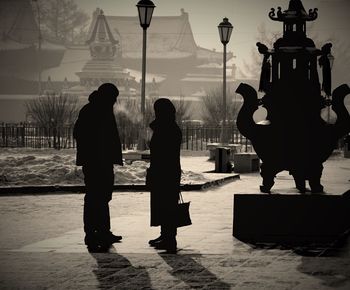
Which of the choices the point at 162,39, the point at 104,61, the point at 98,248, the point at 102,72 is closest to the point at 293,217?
the point at 98,248

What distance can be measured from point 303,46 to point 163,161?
308 centimetres

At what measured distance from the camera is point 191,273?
9.37 meters

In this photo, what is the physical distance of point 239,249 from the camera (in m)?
11.2

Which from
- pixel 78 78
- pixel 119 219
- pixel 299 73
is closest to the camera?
pixel 299 73

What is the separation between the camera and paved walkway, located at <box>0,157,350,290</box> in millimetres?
8805

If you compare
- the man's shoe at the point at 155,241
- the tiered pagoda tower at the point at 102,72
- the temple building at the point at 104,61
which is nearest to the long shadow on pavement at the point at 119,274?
the man's shoe at the point at 155,241

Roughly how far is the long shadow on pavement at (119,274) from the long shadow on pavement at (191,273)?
0.32 metres

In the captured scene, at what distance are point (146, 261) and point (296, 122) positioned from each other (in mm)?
3743

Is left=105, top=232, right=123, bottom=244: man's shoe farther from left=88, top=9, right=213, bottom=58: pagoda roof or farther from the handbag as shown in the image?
left=88, top=9, right=213, bottom=58: pagoda roof

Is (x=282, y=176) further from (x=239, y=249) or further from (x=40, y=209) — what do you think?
(x=239, y=249)

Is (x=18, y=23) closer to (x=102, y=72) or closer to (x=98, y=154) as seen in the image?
(x=102, y=72)

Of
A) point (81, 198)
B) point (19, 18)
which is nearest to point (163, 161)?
point (81, 198)

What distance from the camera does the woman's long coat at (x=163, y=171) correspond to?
36.9ft

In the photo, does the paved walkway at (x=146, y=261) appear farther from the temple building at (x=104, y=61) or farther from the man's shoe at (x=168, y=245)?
the temple building at (x=104, y=61)
